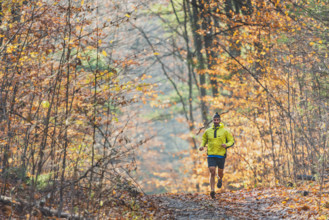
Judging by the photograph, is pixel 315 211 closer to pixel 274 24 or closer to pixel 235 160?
pixel 274 24

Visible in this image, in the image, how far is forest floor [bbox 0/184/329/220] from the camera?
7082 millimetres

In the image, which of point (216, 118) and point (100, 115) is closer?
point (100, 115)

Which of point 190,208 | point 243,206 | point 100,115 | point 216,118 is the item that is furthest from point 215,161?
point 100,115

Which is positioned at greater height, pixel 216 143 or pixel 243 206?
pixel 216 143

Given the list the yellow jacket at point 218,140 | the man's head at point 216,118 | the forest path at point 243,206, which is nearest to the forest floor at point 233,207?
the forest path at point 243,206

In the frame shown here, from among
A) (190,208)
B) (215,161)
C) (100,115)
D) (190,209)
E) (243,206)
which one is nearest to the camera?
(100,115)

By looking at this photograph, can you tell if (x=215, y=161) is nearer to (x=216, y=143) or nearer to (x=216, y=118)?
(x=216, y=143)

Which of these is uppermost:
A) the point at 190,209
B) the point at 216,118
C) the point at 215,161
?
the point at 216,118

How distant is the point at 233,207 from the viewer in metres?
8.34

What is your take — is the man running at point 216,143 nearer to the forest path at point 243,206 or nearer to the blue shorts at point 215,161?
the blue shorts at point 215,161

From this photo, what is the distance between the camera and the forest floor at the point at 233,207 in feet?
23.2

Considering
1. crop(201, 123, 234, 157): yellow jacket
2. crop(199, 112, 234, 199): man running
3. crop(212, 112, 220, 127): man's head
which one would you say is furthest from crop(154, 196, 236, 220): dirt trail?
crop(212, 112, 220, 127): man's head

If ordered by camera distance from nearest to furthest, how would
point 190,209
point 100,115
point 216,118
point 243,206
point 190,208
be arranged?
point 100,115 < point 190,209 < point 190,208 < point 243,206 < point 216,118

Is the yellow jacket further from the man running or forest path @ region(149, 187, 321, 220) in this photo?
forest path @ region(149, 187, 321, 220)
